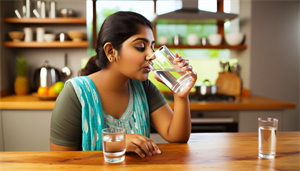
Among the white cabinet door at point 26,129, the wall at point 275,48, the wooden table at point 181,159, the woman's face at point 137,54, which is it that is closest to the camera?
the wooden table at point 181,159

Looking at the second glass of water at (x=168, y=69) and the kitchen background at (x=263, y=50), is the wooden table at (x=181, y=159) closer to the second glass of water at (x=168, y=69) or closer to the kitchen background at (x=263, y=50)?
the second glass of water at (x=168, y=69)

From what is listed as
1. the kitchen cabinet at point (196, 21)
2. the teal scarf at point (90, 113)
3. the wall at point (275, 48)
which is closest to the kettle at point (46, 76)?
the kitchen cabinet at point (196, 21)

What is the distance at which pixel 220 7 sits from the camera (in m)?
3.11

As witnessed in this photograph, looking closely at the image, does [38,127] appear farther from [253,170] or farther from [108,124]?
[253,170]

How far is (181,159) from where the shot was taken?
29.5 inches

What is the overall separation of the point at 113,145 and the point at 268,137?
0.48 metres

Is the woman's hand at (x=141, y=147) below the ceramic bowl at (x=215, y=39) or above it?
below

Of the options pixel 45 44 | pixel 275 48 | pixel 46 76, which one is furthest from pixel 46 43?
pixel 275 48

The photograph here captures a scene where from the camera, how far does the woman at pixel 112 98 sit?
40.9 inches

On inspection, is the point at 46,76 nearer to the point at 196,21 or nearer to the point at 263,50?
the point at 196,21

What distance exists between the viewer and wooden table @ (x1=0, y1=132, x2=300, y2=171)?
69cm

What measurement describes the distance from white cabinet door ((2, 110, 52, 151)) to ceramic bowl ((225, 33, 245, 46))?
2134mm

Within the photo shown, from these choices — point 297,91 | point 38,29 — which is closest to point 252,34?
point 297,91

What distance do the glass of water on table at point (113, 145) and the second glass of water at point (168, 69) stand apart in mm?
252
